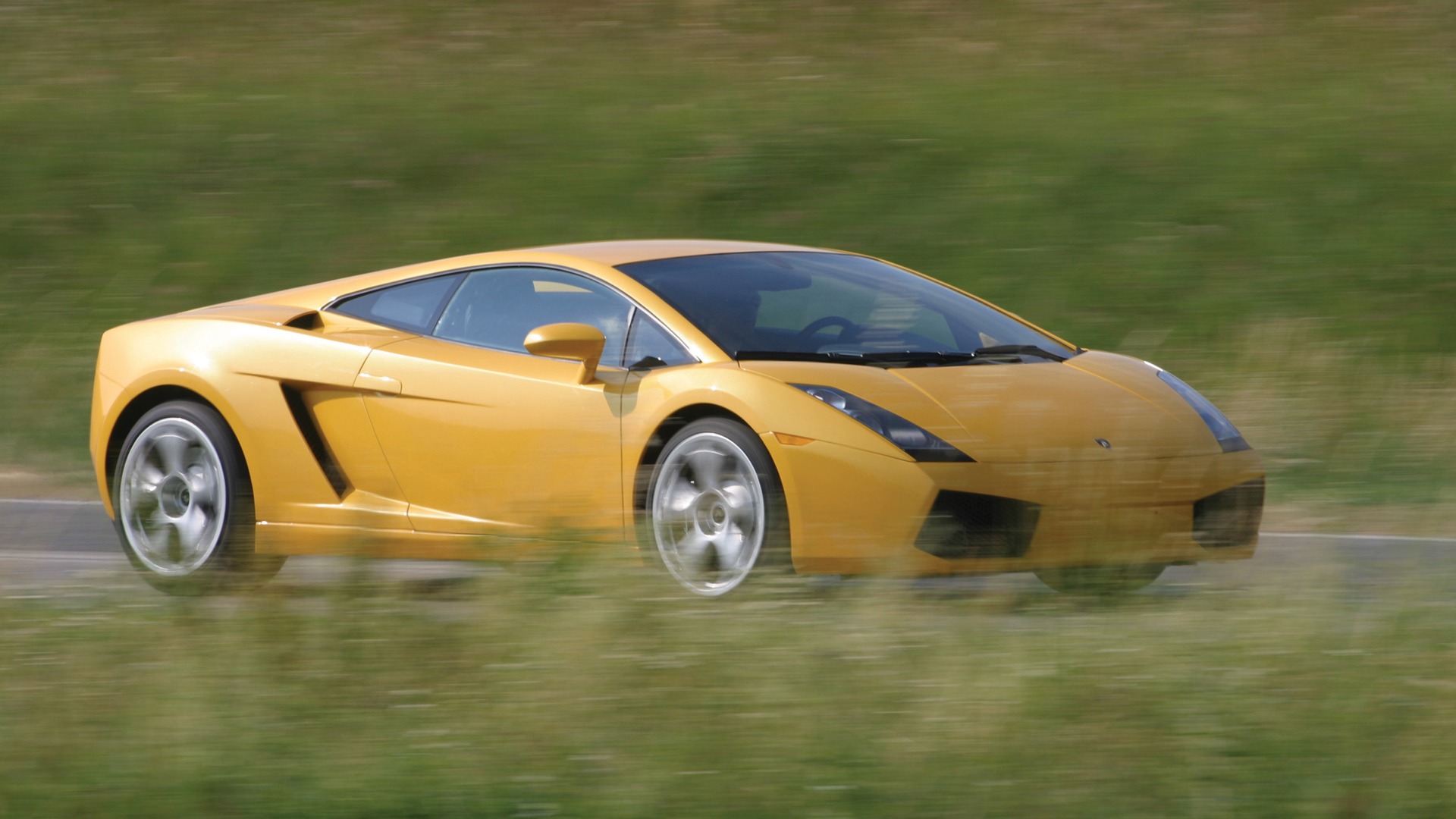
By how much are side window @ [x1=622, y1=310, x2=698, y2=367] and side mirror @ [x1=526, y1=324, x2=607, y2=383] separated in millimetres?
165

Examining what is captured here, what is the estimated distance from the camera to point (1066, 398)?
210 inches

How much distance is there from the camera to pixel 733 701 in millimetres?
3650

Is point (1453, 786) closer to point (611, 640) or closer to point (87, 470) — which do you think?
point (611, 640)

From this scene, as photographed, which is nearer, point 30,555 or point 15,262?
point 30,555

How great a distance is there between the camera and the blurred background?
11.2 ft

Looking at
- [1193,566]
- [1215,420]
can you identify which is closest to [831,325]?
[1215,420]

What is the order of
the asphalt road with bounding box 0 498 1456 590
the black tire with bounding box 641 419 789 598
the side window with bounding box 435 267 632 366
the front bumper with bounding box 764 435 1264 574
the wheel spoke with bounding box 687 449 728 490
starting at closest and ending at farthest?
the asphalt road with bounding box 0 498 1456 590, the front bumper with bounding box 764 435 1264 574, the black tire with bounding box 641 419 789 598, the wheel spoke with bounding box 687 449 728 490, the side window with bounding box 435 267 632 366

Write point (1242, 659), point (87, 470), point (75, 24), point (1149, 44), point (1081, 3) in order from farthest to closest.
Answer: point (75, 24), point (1081, 3), point (1149, 44), point (87, 470), point (1242, 659)

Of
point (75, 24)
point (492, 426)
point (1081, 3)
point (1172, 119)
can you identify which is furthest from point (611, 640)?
point (75, 24)

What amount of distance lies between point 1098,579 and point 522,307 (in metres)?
2.20

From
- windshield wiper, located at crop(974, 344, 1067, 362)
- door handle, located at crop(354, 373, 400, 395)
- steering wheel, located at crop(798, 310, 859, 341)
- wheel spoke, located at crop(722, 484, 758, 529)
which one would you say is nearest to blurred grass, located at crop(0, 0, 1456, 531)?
windshield wiper, located at crop(974, 344, 1067, 362)

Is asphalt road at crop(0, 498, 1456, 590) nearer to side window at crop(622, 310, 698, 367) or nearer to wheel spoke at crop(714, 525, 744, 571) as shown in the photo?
wheel spoke at crop(714, 525, 744, 571)

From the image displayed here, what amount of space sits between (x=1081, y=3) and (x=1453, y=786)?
13562mm

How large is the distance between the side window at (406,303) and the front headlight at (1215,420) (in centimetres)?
247
